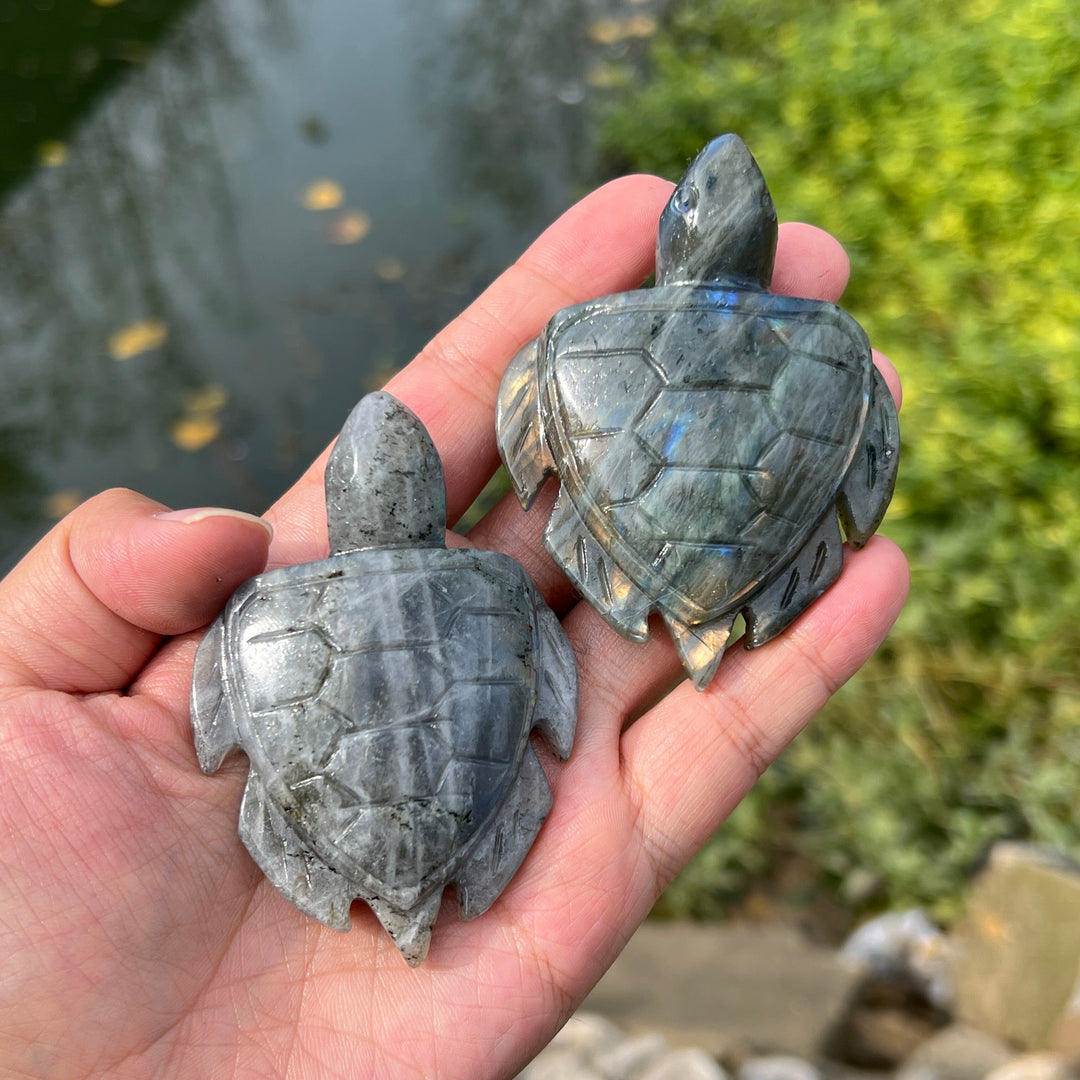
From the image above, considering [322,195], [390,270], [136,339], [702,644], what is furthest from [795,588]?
[322,195]

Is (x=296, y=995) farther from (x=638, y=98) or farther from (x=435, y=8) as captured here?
(x=435, y=8)

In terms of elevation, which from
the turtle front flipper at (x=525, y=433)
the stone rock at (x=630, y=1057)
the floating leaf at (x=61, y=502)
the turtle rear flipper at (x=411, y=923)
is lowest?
the stone rock at (x=630, y=1057)

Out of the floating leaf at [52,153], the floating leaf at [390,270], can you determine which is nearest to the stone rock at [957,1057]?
the floating leaf at [390,270]

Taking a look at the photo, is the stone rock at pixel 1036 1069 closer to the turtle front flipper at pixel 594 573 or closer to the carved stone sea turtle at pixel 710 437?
the carved stone sea turtle at pixel 710 437

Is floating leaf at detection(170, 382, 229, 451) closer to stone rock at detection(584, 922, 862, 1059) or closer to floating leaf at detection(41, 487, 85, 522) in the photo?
floating leaf at detection(41, 487, 85, 522)

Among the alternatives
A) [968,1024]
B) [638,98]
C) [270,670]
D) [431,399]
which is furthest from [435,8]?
[968,1024]

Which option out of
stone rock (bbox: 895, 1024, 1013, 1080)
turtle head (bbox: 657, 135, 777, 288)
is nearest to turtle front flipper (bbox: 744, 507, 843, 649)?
turtle head (bbox: 657, 135, 777, 288)
